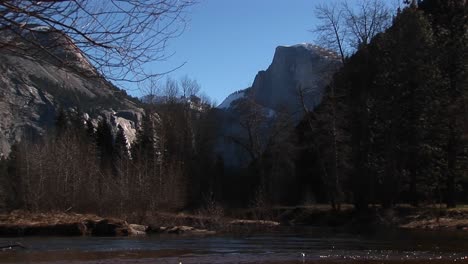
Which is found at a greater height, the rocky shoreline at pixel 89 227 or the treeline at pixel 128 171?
the treeline at pixel 128 171

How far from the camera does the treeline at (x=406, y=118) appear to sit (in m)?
41.9

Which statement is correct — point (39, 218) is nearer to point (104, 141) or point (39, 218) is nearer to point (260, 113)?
point (260, 113)

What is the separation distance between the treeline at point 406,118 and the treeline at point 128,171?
40.7 feet

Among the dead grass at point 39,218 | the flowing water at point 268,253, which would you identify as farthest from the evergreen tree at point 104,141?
the flowing water at point 268,253

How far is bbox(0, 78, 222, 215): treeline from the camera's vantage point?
46.8 meters

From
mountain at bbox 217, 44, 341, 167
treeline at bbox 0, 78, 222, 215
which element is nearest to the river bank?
treeline at bbox 0, 78, 222, 215

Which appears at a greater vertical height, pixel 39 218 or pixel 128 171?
pixel 128 171

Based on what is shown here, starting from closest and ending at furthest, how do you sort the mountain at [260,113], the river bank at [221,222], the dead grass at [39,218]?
the river bank at [221,222], the dead grass at [39,218], the mountain at [260,113]

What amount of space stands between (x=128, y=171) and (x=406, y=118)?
19913 mm

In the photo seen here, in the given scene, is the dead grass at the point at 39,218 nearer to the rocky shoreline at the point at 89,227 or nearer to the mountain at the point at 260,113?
the rocky shoreline at the point at 89,227

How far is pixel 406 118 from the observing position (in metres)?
43.3

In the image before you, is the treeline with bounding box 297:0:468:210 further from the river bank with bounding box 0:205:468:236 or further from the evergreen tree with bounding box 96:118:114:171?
the evergreen tree with bounding box 96:118:114:171

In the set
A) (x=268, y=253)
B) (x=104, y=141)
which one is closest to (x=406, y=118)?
(x=268, y=253)

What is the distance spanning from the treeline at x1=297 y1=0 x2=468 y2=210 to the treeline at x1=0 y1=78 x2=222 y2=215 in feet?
40.7
